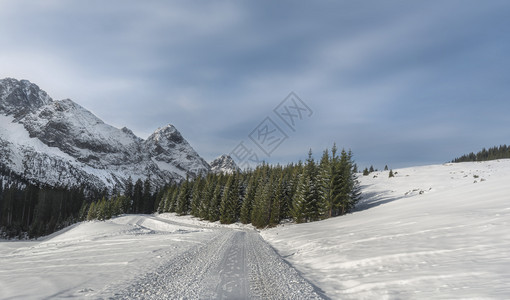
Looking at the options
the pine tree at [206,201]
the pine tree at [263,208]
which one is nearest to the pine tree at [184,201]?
the pine tree at [206,201]

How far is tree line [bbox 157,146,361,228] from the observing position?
38094mm

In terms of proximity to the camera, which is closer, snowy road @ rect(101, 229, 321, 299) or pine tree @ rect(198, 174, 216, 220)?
snowy road @ rect(101, 229, 321, 299)

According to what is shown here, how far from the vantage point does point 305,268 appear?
1241cm

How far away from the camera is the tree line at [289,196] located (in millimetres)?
38094

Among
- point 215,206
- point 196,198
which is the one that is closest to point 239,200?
point 215,206

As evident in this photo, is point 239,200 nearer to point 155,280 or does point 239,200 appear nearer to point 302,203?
point 302,203

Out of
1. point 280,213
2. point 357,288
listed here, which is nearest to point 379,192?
point 280,213

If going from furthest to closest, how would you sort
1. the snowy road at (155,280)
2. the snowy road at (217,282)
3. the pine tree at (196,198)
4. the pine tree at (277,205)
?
1. the pine tree at (196,198)
2. the pine tree at (277,205)
3. the snowy road at (217,282)
4. the snowy road at (155,280)

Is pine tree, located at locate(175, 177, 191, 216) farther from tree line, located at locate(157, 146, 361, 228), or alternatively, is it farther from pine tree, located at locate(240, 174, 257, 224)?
pine tree, located at locate(240, 174, 257, 224)

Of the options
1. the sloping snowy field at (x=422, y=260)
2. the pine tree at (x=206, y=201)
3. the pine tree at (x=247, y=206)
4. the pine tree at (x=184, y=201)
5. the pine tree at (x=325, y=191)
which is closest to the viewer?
the sloping snowy field at (x=422, y=260)

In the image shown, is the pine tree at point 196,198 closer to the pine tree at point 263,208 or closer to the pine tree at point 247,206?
the pine tree at point 247,206

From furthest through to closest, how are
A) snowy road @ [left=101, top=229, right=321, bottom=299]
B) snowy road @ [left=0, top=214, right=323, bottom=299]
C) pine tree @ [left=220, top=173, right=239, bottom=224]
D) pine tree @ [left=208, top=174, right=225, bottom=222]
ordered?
pine tree @ [left=208, top=174, right=225, bottom=222] < pine tree @ [left=220, top=173, right=239, bottom=224] < snowy road @ [left=101, top=229, right=321, bottom=299] < snowy road @ [left=0, top=214, right=323, bottom=299]

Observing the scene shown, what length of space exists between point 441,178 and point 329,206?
971 inches

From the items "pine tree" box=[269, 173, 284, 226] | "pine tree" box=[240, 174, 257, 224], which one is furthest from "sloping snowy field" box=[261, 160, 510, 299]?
"pine tree" box=[240, 174, 257, 224]
